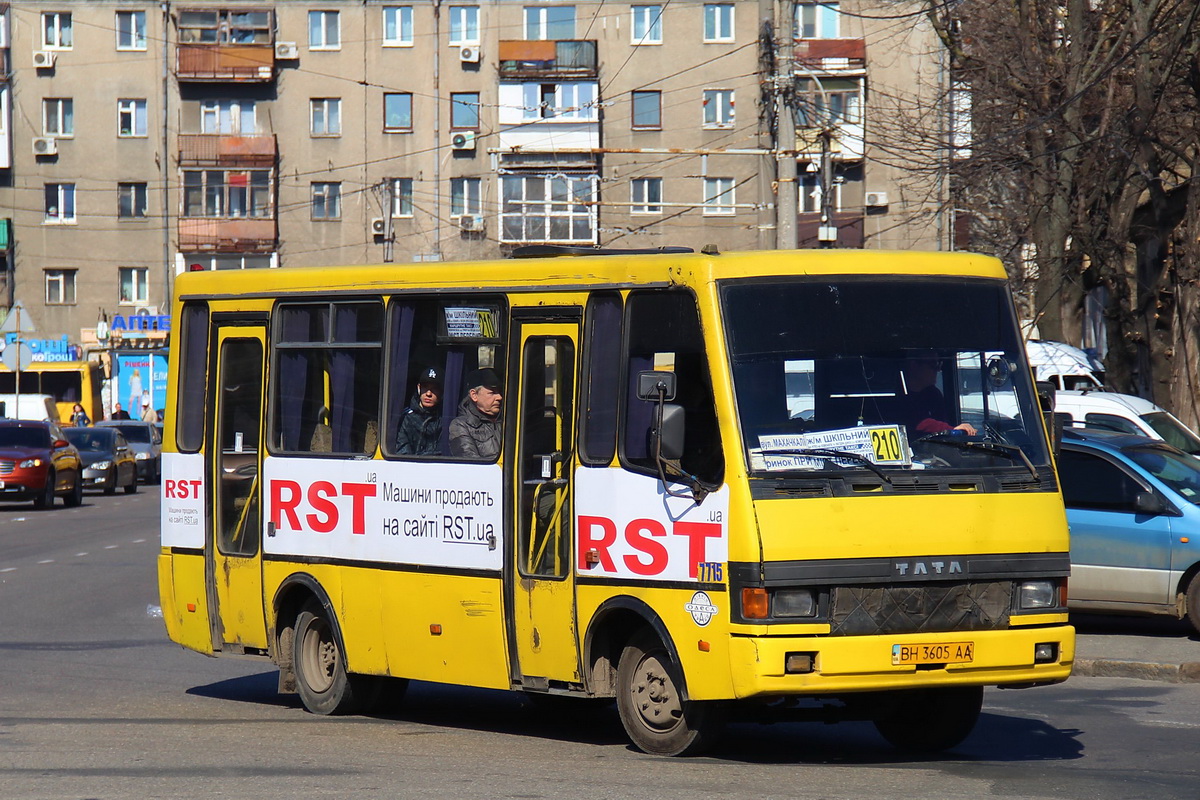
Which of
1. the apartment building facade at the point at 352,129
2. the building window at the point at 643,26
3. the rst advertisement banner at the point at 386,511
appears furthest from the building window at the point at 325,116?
the rst advertisement banner at the point at 386,511

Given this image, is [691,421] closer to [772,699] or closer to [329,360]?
[772,699]

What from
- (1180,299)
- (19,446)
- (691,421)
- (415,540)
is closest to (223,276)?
(415,540)

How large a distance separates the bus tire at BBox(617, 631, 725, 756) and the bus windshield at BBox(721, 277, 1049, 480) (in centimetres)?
119

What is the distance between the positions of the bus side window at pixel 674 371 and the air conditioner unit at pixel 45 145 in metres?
58.7

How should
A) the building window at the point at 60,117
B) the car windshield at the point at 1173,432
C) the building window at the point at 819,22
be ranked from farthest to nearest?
the building window at the point at 60,117, the building window at the point at 819,22, the car windshield at the point at 1173,432

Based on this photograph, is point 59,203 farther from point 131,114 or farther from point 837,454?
point 837,454

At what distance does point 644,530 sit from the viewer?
9.09 meters

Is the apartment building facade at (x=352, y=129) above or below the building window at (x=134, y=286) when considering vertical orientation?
above

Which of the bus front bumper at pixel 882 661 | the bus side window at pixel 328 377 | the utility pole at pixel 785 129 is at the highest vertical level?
the utility pole at pixel 785 129

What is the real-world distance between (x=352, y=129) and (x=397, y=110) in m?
1.67

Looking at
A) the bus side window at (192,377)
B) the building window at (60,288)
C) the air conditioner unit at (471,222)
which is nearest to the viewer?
the bus side window at (192,377)

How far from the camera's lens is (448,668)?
33.8 ft

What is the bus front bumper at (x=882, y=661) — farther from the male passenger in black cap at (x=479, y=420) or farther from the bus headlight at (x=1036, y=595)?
the male passenger in black cap at (x=479, y=420)

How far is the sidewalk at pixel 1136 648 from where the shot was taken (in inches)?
511
